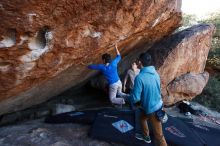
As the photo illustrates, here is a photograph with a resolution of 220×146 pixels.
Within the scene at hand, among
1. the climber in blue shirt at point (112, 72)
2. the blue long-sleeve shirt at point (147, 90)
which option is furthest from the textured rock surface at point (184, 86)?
the blue long-sleeve shirt at point (147, 90)

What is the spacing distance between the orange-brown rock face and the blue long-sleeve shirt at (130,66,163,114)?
156 cm

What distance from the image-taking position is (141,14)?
26.4ft

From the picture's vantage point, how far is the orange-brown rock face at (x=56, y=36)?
19.7 ft

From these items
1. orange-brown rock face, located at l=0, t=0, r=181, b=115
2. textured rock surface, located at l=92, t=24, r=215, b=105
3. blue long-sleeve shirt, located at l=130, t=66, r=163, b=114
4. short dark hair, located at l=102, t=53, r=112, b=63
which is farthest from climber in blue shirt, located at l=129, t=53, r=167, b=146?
textured rock surface, located at l=92, t=24, r=215, b=105

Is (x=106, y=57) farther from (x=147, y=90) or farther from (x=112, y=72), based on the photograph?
(x=147, y=90)

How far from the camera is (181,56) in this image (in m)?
10.7

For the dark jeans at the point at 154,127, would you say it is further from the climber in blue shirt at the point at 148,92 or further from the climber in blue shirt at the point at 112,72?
the climber in blue shirt at the point at 112,72

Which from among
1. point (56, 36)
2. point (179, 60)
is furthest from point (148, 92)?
point (179, 60)

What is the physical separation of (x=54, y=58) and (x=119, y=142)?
7.25ft

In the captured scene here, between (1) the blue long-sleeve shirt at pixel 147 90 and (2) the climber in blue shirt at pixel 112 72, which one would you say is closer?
(1) the blue long-sleeve shirt at pixel 147 90

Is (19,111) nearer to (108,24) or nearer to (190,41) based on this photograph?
(108,24)

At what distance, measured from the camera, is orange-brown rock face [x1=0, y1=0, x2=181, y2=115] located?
6.00 metres

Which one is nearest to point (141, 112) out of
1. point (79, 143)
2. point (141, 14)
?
point (79, 143)

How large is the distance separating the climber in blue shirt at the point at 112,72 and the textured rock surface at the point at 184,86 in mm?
2625
